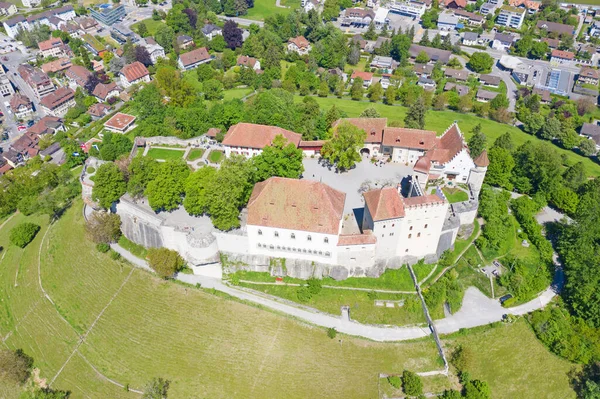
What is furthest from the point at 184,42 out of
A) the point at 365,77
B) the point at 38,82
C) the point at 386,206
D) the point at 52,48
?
the point at 386,206

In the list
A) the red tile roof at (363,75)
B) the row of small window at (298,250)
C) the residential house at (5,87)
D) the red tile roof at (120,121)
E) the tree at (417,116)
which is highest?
the tree at (417,116)

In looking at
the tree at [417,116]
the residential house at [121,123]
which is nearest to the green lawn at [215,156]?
the residential house at [121,123]

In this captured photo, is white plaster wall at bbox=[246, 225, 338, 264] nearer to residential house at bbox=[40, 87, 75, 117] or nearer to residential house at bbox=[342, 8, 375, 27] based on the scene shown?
residential house at bbox=[40, 87, 75, 117]

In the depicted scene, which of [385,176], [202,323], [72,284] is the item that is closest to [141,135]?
[72,284]

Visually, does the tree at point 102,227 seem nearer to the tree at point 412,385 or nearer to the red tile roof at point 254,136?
the red tile roof at point 254,136

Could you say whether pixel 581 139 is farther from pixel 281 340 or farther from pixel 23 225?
pixel 23 225

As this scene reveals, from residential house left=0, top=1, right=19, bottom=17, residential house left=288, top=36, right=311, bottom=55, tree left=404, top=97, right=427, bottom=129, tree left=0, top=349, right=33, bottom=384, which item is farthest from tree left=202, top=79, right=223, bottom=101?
residential house left=0, top=1, right=19, bottom=17
